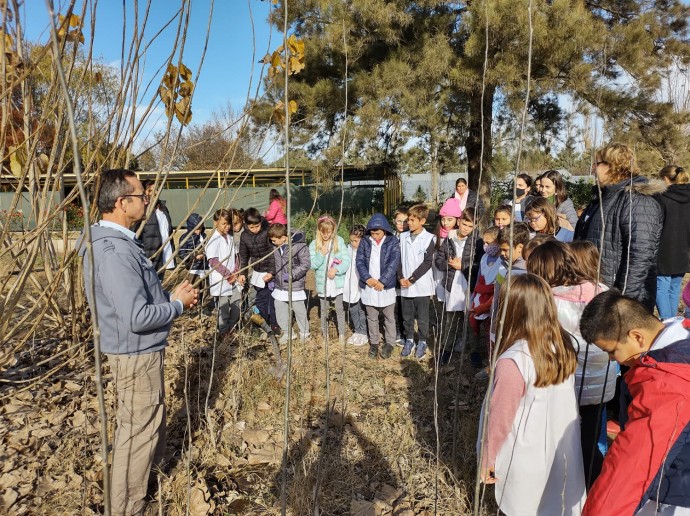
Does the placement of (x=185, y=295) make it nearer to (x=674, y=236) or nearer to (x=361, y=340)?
(x=361, y=340)

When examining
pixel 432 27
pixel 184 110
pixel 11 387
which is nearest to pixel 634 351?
pixel 184 110

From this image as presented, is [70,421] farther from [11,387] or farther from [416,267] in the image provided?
[416,267]

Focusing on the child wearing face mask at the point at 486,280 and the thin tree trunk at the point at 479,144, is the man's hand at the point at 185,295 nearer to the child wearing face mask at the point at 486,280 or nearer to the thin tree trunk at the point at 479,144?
the child wearing face mask at the point at 486,280

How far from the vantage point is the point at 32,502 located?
202 cm

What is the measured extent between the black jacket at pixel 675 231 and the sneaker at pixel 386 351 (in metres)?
2.14

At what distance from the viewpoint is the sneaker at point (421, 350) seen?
3.99m

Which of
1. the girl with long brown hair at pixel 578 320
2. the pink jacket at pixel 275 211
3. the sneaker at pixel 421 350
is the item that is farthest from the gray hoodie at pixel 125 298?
the pink jacket at pixel 275 211

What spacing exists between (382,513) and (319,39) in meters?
7.57

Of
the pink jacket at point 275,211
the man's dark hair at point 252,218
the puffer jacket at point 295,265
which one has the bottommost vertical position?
the puffer jacket at point 295,265

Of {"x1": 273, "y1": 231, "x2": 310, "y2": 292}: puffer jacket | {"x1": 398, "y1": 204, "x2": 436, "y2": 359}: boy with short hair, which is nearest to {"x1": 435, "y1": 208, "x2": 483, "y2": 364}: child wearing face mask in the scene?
{"x1": 398, "y1": 204, "x2": 436, "y2": 359}: boy with short hair

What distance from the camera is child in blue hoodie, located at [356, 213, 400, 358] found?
4035 millimetres

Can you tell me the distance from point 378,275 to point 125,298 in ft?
8.55

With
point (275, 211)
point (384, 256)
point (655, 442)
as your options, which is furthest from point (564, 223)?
point (275, 211)

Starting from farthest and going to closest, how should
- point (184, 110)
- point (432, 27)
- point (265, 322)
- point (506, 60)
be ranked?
point (432, 27), point (506, 60), point (265, 322), point (184, 110)
